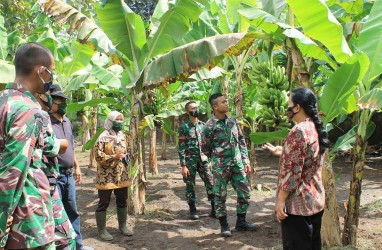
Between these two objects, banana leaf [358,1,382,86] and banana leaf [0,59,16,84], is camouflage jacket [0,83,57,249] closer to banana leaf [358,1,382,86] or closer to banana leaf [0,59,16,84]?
banana leaf [358,1,382,86]

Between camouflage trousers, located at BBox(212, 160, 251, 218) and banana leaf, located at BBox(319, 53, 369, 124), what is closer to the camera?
banana leaf, located at BBox(319, 53, 369, 124)

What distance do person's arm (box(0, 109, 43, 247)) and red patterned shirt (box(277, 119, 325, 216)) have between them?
2.01 m

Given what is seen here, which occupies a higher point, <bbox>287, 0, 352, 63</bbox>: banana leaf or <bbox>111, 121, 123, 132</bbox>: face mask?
<bbox>287, 0, 352, 63</bbox>: banana leaf

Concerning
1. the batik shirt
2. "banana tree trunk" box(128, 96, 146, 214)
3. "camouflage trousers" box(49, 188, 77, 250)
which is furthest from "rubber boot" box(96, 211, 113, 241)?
"camouflage trousers" box(49, 188, 77, 250)

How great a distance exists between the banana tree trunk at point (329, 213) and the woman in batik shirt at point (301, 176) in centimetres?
90

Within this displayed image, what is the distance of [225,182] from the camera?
521 cm

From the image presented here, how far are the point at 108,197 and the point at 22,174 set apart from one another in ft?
10.9

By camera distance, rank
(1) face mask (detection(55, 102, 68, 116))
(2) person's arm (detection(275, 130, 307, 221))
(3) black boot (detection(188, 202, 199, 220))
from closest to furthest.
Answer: (2) person's arm (detection(275, 130, 307, 221)) → (1) face mask (detection(55, 102, 68, 116)) → (3) black boot (detection(188, 202, 199, 220))

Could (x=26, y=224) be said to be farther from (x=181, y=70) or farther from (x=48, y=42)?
(x=48, y=42)

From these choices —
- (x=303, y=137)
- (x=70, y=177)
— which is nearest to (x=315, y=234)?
(x=303, y=137)

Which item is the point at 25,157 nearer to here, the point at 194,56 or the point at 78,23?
the point at 194,56

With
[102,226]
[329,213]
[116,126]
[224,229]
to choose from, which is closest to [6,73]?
[116,126]

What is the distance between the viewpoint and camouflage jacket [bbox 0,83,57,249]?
1851mm

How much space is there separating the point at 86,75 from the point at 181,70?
300 cm
